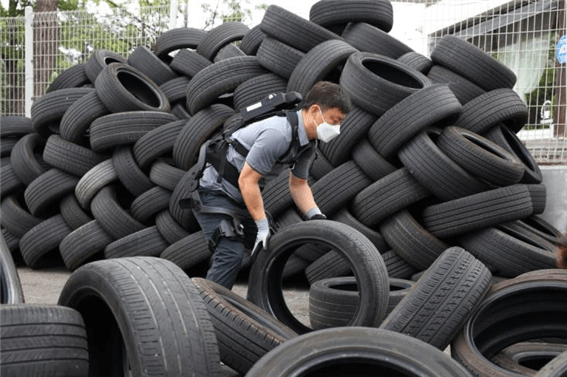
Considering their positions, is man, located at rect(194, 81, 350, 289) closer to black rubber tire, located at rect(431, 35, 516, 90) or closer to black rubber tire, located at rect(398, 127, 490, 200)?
black rubber tire, located at rect(398, 127, 490, 200)

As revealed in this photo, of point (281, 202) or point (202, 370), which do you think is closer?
point (202, 370)

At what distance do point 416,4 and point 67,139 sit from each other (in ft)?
16.1

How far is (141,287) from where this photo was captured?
2.82 metres

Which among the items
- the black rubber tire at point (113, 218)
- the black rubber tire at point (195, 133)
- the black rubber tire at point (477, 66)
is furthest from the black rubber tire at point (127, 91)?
the black rubber tire at point (477, 66)

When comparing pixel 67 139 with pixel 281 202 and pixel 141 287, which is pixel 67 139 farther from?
pixel 141 287

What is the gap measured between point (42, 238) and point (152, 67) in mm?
2484

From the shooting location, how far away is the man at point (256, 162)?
4.26m

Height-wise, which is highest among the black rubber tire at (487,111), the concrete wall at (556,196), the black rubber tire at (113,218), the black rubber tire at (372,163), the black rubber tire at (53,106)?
the black rubber tire at (487,111)

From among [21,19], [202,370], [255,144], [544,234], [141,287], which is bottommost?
[544,234]

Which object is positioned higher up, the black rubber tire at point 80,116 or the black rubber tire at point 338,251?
the black rubber tire at point 80,116

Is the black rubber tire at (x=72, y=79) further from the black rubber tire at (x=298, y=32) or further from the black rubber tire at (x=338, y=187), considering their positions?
the black rubber tire at (x=338, y=187)

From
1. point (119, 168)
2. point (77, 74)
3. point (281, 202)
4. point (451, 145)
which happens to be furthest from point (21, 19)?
point (451, 145)

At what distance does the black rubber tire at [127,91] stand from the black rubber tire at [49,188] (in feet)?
2.97

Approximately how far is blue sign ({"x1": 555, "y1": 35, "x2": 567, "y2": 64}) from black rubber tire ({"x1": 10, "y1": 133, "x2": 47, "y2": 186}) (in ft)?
19.5
